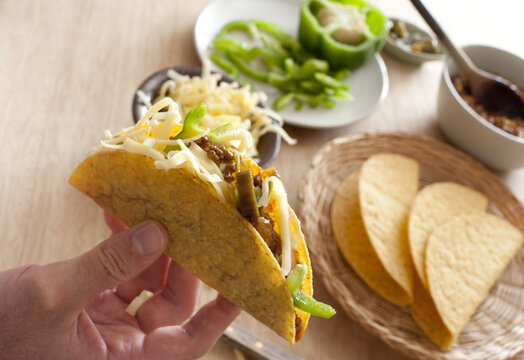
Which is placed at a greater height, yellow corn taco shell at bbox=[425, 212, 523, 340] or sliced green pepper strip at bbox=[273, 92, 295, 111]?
sliced green pepper strip at bbox=[273, 92, 295, 111]

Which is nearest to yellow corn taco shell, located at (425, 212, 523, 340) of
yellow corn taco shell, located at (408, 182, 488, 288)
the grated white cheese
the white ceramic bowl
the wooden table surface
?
yellow corn taco shell, located at (408, 182, 488, 288)

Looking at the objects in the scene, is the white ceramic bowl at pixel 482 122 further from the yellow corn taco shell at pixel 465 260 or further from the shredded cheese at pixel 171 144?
the shredded cheese at pixel 171 144

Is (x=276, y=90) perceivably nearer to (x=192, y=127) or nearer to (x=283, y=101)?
(x=283, y=101)

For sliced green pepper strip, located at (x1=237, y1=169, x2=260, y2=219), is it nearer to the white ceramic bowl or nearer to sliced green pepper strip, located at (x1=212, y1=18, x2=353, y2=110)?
sliced green pepper strip, located at (x1=212, y1=18, x2=353, y2=110)

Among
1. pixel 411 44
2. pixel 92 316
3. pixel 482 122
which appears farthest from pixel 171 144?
pixel 411 44

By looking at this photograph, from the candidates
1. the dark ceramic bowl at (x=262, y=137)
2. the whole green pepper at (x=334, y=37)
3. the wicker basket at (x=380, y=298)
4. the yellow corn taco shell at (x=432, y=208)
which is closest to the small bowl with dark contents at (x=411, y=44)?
the whole green pepper at (x=334, y=37)

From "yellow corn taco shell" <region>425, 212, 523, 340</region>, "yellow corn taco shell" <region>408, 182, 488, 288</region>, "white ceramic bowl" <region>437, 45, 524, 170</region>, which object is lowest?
"yellow corn taco shell" <region>425, 212, 523, 340</region>
